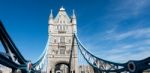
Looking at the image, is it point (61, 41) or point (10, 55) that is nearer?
point (10, 55)

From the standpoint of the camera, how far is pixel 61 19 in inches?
3019

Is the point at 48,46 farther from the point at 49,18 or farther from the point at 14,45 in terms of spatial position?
the point at 14,45

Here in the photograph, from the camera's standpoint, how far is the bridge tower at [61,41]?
7050 cm

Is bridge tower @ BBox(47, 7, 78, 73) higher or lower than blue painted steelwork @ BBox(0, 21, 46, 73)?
higher

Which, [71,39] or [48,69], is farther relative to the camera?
[71,39]

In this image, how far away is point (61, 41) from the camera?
73.2 metres

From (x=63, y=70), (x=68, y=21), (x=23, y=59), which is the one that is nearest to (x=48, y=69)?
(x=68, y=21)

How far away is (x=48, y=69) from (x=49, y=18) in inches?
586

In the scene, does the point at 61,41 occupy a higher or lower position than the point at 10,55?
higher

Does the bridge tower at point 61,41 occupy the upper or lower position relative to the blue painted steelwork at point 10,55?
upper

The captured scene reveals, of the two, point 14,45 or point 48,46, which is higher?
point 48,46

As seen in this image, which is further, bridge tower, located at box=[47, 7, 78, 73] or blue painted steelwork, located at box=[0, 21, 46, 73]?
bridge tower, located at box=[47, 7, 78, 73]

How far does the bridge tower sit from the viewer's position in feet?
231

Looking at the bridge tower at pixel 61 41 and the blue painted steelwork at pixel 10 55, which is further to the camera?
the bridge tower at pixel 61 41
